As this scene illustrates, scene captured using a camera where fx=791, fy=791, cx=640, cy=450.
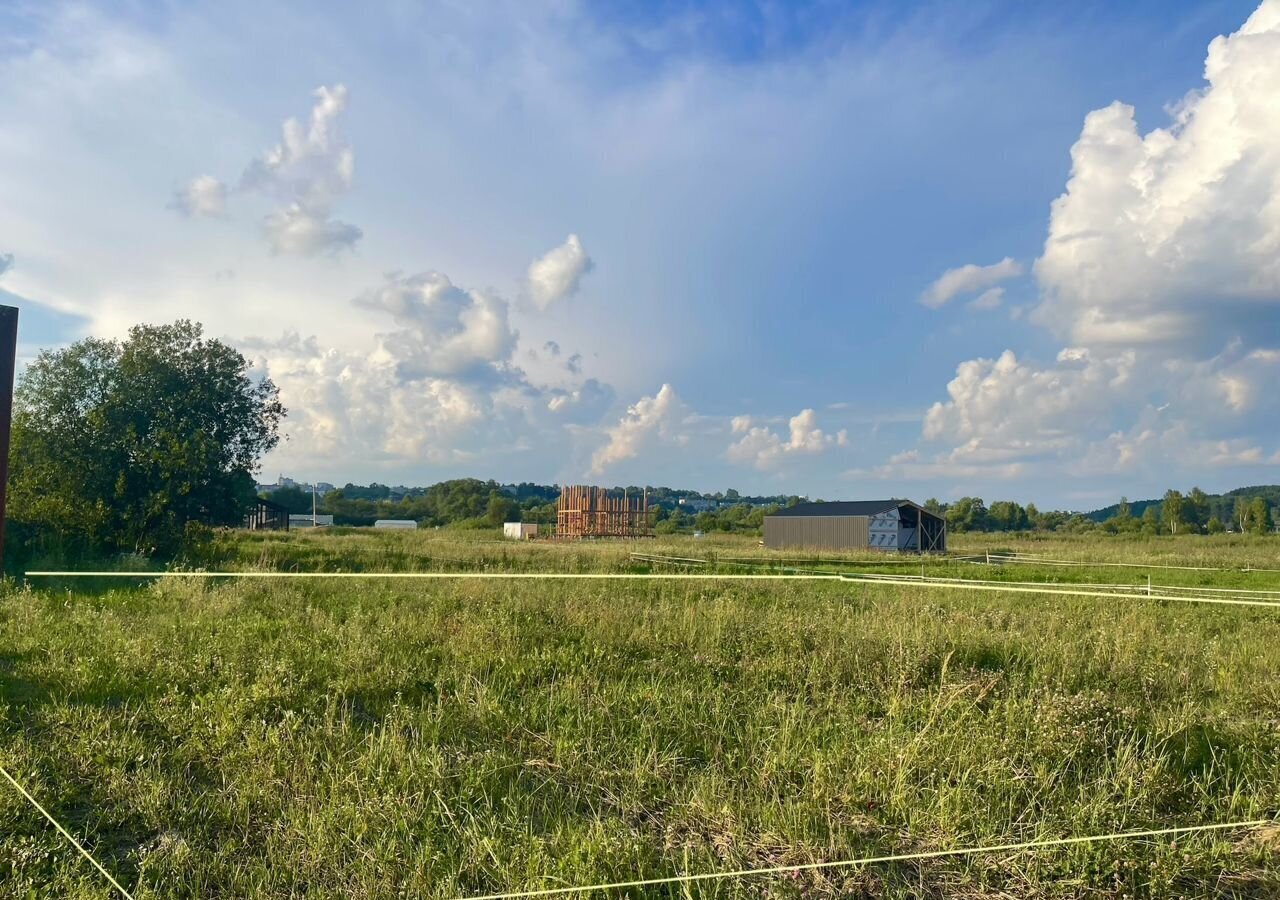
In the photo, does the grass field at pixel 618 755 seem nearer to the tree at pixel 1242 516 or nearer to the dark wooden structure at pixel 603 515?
the dark wooden structure at pixel 603 515

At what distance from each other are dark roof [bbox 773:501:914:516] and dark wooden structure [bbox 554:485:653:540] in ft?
30.7

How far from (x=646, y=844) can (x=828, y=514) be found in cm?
4661

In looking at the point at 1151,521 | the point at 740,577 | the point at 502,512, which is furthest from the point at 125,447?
the point at 1151,521

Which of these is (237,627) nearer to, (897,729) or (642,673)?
(642,673)

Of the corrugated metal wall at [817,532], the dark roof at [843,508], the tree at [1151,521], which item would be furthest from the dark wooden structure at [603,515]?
the tree at [1151,521]

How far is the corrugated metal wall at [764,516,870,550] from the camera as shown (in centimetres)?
4650

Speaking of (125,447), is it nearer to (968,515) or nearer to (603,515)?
(603,515)

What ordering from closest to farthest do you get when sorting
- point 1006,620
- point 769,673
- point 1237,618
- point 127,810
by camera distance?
point 127,810, point 769,673, point 1006,620, point 1237,618

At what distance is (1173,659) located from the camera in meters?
7.61

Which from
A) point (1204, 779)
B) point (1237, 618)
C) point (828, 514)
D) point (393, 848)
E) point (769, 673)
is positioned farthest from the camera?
point (828, 514)

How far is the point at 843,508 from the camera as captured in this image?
49.2m

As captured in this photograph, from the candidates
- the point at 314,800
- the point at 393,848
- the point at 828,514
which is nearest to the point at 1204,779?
the point at 393,848

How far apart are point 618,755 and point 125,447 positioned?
21.1m

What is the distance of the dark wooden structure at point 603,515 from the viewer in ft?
158
